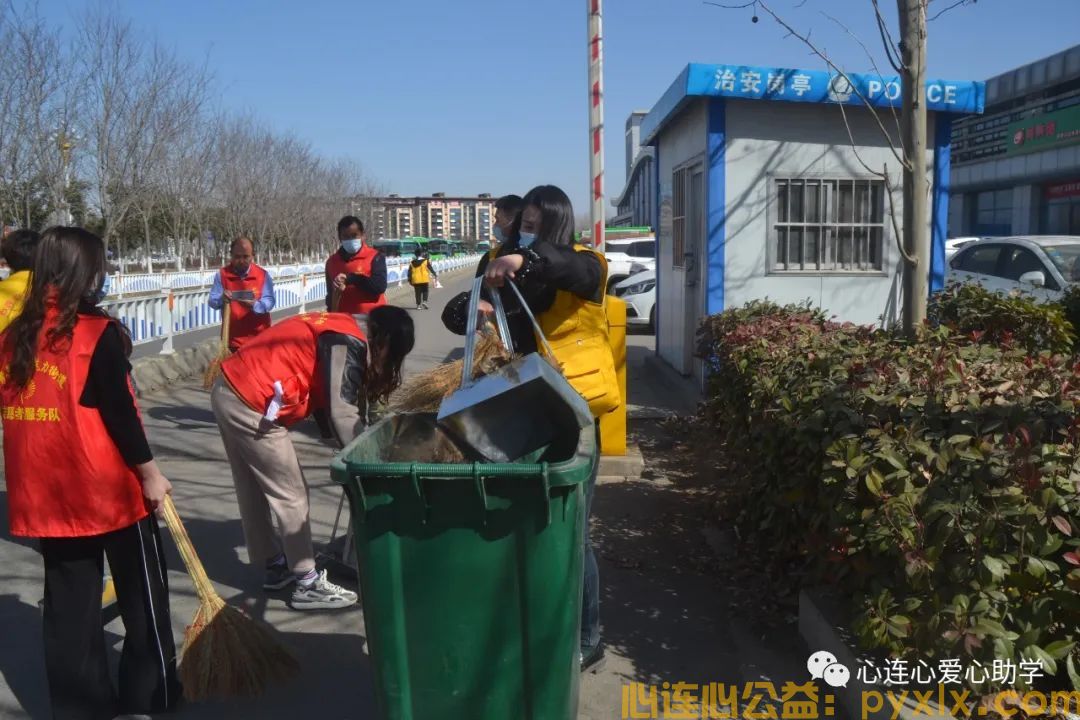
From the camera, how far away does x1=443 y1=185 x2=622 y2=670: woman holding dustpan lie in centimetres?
365

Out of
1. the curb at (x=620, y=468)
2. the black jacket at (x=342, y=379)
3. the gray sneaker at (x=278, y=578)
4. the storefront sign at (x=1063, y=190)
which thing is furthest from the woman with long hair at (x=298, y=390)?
the storefront sign at (x=1063, y=190)

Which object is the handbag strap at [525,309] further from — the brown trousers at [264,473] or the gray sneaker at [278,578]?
the gray sneaker at [278,578]

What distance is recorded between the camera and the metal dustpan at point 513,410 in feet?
9.83

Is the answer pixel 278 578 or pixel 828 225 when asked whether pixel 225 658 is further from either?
pixel 828 225

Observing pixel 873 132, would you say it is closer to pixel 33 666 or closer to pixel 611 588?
pixel 611 588

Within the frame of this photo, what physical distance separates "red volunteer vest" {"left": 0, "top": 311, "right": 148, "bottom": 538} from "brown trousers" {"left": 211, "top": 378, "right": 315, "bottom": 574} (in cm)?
93

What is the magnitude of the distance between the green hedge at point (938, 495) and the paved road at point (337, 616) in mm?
686

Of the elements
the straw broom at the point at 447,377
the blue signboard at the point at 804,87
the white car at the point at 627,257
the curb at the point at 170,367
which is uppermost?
the blue signboard at the point at 804,87

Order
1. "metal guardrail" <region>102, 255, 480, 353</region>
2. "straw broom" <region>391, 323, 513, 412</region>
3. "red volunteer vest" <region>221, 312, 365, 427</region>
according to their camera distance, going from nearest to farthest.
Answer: "straw broom" <region>391, 323, 513, 412</region>
"red volunteer vest" <region>221, 312, 365, 427</region>
"metal guardrail" <region>102, 255, 480, 353</region>

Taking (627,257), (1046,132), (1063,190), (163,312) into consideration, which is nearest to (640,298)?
(627,257)

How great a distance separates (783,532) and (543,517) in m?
1.67

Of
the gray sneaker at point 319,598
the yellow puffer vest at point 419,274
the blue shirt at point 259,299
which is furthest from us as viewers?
the yellow puffer vest at point 419,274

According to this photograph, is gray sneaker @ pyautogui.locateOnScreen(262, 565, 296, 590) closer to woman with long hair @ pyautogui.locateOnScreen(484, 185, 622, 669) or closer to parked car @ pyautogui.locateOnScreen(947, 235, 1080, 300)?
woman with long hair @ pyautogui.locateOnScreen(484, 185, 622, 669)

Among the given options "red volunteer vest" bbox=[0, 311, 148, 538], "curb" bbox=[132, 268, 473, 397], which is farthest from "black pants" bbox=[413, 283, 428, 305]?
"red volunteer vest" bbox=[0, 311, 148, 538]
